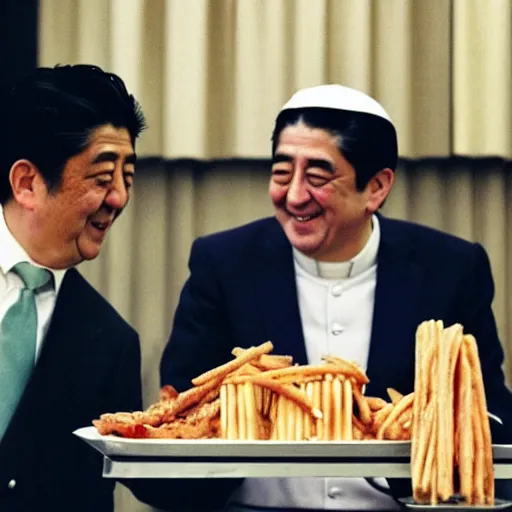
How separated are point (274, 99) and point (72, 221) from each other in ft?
2.26

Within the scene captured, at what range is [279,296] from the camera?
2178 mm

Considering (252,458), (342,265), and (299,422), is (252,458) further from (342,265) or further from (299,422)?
(342,265)

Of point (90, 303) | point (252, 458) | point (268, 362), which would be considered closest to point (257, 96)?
point (90, 303)

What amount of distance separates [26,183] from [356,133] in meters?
0.58

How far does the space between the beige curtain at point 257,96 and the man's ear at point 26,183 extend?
538mm

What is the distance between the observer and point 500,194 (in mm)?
2633

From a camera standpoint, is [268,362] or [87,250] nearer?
[268,362]

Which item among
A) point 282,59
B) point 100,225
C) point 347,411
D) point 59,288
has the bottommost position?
point 347,411

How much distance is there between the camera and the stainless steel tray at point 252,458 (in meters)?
1.42

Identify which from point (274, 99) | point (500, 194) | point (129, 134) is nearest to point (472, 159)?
point (500, 194)

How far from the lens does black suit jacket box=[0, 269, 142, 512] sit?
1.95m

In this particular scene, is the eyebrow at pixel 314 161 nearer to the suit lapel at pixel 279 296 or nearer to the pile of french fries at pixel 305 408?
the suit lapel at pixel 279 296

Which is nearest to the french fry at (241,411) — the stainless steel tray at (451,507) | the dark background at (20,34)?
the stainless steel tray at (451,507)

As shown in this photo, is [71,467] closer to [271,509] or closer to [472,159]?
[271,509]
